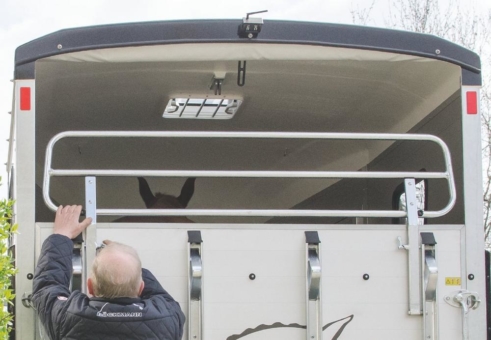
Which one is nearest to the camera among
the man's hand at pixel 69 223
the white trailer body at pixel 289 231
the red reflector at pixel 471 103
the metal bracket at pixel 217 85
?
the man's hand at pixel 69 223

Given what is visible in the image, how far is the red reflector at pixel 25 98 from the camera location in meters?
3.86

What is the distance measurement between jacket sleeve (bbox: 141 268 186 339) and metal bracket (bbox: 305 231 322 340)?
0.63 meters

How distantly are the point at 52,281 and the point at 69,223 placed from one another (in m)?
0.30

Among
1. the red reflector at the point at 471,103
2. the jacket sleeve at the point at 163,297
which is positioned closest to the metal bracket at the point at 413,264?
the red reflector at the point at 471,103

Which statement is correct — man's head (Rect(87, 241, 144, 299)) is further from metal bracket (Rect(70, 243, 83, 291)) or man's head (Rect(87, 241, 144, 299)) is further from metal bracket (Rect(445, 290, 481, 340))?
metal bracket (Rect(445, 290, 481, 340))

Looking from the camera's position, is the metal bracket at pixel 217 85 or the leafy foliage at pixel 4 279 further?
the metal bracket at pixel 217 85

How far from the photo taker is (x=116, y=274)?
11.0ft

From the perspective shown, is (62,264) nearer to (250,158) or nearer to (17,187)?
(17,187)

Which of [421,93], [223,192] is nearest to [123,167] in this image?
[223,192]

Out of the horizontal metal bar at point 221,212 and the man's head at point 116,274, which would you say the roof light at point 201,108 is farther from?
the man's head at point 116,274

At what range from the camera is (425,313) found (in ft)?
12.9

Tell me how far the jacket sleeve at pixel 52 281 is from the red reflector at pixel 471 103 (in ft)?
7.03

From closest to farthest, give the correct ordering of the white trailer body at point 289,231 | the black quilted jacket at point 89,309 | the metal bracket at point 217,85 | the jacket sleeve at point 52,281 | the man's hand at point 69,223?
the black quilted jacket at point 89,309 < the jacket sleeve at point 52,281 < the man's hand at point 69,223 < the white trailer body at point 289,231 < the metal bracket at point 217,85

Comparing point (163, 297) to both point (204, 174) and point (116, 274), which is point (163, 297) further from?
point (204, 174)
